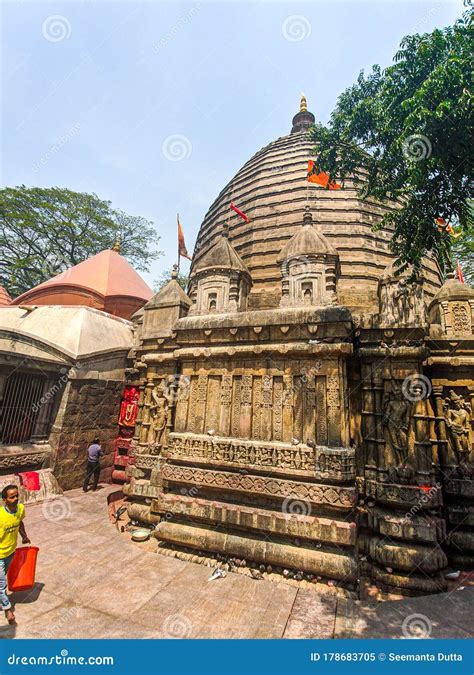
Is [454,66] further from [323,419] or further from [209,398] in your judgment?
[209,398]

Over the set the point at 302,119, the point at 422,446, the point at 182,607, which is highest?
the point at 302,119

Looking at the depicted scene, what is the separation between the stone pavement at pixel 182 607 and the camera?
405cm

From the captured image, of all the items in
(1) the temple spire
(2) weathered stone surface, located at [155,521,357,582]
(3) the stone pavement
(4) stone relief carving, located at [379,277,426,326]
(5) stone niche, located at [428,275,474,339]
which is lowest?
(3) the stone pavement

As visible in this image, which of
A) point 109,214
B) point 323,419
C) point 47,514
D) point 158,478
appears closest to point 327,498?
point 323,419

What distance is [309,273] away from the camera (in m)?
8.12

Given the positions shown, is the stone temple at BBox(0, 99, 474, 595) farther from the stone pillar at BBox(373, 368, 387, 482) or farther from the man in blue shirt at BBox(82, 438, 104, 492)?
the man in blue shirt at BBox(82, 438, 104, 492)

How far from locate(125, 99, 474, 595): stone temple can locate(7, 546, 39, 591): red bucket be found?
2628 millimetres

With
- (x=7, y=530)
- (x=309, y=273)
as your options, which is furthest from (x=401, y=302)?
(x=7, y=530)

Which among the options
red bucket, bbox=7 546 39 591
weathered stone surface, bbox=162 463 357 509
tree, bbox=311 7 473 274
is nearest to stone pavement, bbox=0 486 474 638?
red bucket, bbox=7 546 39 591

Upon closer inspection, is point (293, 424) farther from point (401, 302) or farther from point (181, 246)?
point (181, 246)

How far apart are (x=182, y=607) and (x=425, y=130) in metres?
7.87

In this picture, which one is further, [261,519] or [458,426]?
[458,426]

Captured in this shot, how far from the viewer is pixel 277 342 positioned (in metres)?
6.87

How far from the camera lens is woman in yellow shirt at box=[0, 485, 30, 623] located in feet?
13.3
